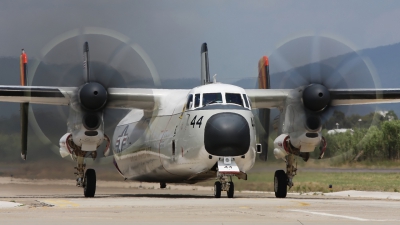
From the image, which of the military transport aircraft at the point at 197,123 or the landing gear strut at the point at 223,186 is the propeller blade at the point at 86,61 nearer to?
the military transport aircraft at the point at 197,123

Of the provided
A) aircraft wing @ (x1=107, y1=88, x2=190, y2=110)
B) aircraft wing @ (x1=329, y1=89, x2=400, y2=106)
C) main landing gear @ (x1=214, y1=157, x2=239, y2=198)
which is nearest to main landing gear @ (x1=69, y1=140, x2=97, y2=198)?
aircraft wing @ (x1=107, y1=88, x2=190, y2=110)

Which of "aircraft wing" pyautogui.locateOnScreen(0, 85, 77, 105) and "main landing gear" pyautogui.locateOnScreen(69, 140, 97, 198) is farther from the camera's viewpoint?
"main landing gear" pyautogui.locateOnScreen(69, 140, 97, 198)

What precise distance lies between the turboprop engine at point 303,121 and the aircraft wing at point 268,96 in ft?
1.51

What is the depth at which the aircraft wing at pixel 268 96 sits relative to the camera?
84.0ft

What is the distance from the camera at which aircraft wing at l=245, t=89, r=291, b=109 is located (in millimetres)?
25594

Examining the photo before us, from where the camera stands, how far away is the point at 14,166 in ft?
120

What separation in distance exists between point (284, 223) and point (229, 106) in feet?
30.4

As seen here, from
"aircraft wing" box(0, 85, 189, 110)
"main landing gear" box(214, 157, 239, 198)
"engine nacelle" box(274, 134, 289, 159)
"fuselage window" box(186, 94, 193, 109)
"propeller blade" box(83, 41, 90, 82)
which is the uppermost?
"propeller blade" box(83, 41, 90, 82)

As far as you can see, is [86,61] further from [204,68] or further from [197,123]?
[197,123]

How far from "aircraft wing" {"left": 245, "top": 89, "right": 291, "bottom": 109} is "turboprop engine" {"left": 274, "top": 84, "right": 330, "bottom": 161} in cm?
46

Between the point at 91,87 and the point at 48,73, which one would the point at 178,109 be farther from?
the point at 48,73

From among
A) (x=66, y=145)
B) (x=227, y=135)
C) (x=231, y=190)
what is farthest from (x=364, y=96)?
(x=66, y=145)

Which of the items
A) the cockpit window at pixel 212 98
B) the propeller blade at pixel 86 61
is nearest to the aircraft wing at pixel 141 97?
the propeller blade at pixel 86 61

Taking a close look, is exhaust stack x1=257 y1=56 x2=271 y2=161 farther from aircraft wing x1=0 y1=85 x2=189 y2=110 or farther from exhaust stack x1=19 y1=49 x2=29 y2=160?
exhaust stack x1=19 y1=49 x2=29 y2=160
